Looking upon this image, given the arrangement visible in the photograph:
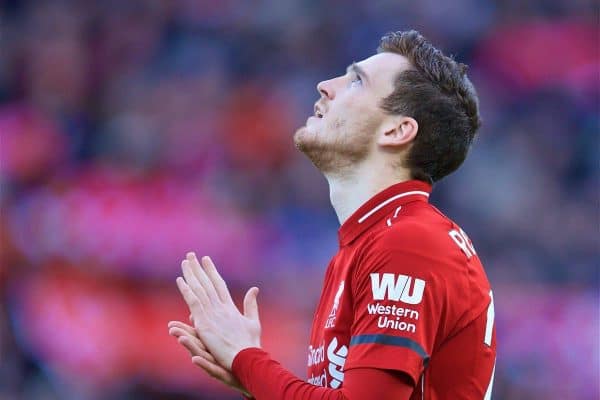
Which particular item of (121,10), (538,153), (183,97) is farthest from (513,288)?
(121,10)

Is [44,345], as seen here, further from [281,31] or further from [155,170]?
[281,31]

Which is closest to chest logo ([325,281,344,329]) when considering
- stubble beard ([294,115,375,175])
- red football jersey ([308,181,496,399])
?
red football jersey ([308,181,496,399])

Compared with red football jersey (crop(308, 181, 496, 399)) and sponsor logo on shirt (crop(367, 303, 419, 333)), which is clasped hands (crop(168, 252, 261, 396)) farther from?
sponsor logo on shirt (crop(367, 303, 419, 333))

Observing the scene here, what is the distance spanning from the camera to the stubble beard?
10.1ft

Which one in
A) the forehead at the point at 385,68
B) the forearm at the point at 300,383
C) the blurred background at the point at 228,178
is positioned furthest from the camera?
the blurred background at the point at 228,178


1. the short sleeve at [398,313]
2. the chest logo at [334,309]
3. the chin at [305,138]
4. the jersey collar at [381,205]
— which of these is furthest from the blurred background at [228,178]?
the short sleeve at [398,313]

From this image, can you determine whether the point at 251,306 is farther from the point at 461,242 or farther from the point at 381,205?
the point at 461,242

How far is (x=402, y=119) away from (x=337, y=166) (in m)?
0.26

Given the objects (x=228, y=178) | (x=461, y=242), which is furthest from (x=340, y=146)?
(x=228, y=178)

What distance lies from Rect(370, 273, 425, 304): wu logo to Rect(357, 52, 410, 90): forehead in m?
0.81

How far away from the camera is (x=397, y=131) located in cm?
303

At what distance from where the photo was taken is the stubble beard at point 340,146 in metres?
3.06

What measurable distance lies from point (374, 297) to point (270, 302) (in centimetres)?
453

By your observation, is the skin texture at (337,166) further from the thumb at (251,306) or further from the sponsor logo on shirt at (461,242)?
the sponsor logo on shirt at (461,242)
